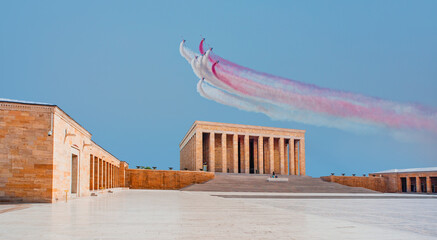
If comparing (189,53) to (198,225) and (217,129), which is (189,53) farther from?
(198,225)

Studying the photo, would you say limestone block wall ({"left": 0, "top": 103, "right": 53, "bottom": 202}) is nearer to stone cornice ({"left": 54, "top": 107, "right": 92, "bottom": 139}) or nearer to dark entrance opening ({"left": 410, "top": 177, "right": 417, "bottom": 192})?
stone cornice ({"left": 54, "top": 107, "right": 92, "bottom": 139})

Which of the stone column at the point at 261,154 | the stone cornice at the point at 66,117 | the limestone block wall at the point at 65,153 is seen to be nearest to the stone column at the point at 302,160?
the stone column at the point at 261,154

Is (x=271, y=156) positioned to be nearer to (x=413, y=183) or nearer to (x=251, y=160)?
(x=251, y=160)

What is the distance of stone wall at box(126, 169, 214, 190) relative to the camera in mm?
42531

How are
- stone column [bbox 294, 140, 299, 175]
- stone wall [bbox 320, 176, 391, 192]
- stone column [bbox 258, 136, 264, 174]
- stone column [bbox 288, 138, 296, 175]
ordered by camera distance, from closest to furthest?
stone wall [bbox 320, 176, 391, 192], stone column [bbox 258, 136, 264, 174], stone column [bbox 288, 138, 296, 175], stone column [bbox 294, 140, 299, 175]

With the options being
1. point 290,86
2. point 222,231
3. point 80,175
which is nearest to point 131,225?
point 222,231

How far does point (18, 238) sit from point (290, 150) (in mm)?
54622

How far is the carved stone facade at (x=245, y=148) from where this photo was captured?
2015 inches

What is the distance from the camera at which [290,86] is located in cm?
3481

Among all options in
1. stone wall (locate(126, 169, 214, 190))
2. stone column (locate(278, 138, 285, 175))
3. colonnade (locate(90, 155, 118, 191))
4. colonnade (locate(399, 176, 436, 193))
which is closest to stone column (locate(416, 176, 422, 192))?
colonnade (locate(399, 176, 436, 193))

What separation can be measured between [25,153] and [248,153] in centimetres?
3992

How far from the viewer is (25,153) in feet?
52.4

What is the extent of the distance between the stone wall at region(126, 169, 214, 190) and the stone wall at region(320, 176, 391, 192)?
644 inches

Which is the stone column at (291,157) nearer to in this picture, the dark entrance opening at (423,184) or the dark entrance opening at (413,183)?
the dark entrance opening at (413,183)
